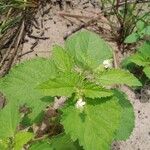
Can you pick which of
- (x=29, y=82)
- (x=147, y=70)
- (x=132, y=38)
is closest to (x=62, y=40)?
(x=132, y=38)

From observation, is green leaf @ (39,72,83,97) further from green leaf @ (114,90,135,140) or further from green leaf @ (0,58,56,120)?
green leaf @ (114,90,135,140)

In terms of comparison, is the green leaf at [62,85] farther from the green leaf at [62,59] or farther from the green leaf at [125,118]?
the green leaf at [125,118]

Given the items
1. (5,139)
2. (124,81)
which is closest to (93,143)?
(124,81)

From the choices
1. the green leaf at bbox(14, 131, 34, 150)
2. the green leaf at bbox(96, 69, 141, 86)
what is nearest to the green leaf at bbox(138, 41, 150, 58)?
the green leaf at bbox(96, 69, 141, 86)

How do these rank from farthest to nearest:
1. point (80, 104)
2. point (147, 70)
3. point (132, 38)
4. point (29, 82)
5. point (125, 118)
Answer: point (132, 38)
point (147, 70)
point (125, 118)
point (29, 82)
point (80, 104)

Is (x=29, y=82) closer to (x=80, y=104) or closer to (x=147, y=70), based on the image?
(x=80, y=104)
